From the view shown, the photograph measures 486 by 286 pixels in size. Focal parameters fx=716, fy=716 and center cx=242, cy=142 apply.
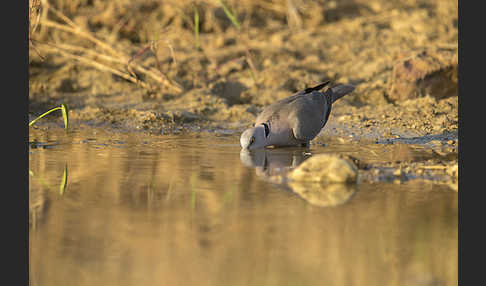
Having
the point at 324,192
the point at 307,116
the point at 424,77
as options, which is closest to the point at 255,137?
the point at 307,116

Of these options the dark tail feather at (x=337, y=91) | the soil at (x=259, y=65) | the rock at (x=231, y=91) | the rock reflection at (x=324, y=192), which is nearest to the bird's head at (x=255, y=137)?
the soil at (x=259, y=65)

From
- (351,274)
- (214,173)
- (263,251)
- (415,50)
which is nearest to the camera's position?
(351,274)

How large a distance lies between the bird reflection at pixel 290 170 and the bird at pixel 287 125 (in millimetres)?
79

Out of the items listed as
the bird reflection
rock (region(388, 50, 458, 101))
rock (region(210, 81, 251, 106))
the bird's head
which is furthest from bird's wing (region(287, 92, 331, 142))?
rock (region(210, 81, 251, 106))

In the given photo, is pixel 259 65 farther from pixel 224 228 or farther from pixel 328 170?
pixel 224 228

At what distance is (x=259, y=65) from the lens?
8258 millimetres

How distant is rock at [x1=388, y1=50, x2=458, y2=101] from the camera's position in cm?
723

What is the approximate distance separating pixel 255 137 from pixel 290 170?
3.05 ft

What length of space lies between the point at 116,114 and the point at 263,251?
15.2ft

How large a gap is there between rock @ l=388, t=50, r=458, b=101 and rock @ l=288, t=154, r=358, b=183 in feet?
10.9

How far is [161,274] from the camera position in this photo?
2578 mm

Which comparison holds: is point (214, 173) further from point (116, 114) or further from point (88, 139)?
point (116, 114)

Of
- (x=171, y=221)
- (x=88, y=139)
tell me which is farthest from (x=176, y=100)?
(x=171, y=221)

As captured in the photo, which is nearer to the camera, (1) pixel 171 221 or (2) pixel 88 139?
(1) pixel 171 221
